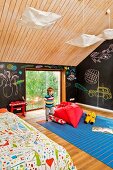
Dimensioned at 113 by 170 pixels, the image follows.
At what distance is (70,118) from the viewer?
11.9 feet

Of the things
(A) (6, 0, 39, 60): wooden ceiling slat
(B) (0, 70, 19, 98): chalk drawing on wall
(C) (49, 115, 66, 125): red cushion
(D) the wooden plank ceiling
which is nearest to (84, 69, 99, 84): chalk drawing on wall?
(D) the wooden plank ceiling

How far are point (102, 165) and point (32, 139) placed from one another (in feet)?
3.77

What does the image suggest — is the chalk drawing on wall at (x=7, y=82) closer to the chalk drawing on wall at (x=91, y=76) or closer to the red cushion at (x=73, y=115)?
the red cushion at (x=73, y=115)

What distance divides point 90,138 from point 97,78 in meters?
3.07

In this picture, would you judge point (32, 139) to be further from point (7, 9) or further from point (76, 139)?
point (7, 9)

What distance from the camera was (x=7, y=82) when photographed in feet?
14.7

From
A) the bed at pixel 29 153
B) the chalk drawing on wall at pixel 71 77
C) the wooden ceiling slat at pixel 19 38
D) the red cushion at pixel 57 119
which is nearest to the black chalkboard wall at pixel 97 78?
the chalk drawing on wall at pixel 71 77

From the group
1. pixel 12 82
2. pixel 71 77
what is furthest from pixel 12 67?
pixel 71 77

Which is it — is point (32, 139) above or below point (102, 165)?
above

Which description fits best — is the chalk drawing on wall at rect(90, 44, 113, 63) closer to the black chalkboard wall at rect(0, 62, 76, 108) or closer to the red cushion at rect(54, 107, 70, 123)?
the black chalkboard wall at rect(0, 62, 76, 108)

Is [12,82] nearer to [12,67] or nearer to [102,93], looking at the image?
[12,67]

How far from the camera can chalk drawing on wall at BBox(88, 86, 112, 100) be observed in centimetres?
514

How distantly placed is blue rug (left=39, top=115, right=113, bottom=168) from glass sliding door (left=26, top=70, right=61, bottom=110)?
5.50 feet

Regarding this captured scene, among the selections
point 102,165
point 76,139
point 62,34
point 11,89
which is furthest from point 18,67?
point 102,165
